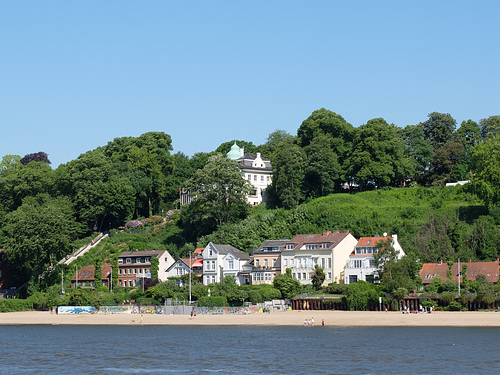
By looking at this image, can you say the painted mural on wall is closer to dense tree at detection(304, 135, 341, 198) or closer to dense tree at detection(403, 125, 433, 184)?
dense tree at detection(304, 135, 341, 198)

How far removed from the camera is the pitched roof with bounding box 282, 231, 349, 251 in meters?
97.4

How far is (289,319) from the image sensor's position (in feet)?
274

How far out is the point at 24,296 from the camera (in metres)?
111

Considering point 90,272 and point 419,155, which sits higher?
point 419,155

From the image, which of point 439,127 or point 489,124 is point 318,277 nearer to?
point 439,127

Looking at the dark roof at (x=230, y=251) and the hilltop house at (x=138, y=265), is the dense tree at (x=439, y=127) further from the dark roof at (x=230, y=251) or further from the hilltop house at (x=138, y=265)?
the hilltop house at (x=138, y=265)

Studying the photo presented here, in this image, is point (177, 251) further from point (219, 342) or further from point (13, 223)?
point (219, 342)

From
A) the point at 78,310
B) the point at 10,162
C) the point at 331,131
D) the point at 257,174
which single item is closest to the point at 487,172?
the point at 331,131

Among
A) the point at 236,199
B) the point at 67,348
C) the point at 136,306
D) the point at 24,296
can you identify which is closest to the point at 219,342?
the point at 67,348

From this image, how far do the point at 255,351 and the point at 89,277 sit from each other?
51220mm

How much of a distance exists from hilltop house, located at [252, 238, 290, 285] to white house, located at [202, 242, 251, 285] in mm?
1676

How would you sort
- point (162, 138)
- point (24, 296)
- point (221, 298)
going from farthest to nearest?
point (162, 138) → point (24, 296) → point (221, 298)

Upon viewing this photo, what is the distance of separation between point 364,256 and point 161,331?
90.0 ft

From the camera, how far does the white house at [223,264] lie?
104 metres
